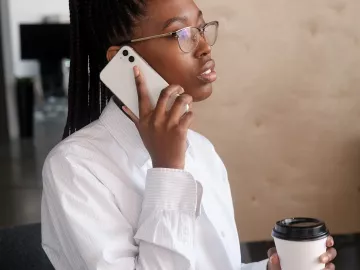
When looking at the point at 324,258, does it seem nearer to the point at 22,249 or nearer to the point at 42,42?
the point at 22,249

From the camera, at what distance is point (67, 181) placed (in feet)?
2.93

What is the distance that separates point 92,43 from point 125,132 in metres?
0.19

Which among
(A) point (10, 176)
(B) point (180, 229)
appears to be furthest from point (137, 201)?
(A) point (10, 176)

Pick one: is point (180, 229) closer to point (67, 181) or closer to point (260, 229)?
point (67, 181)

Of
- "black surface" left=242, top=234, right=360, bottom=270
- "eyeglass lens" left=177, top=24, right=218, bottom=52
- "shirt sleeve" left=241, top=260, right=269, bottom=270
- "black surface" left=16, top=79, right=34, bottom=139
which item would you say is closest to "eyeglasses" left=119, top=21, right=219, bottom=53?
"eyeglass lens" left=177, top=24, right=218, bottom=52

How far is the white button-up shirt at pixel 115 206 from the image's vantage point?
874mm

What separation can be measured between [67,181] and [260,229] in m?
1.58

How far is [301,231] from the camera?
2.68ft

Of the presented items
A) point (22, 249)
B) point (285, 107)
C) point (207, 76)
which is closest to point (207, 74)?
point (207, 76)

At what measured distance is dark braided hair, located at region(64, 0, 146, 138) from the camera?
102 cm

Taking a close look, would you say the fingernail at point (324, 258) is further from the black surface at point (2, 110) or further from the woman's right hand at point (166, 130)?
the black surface at point (2, 110)

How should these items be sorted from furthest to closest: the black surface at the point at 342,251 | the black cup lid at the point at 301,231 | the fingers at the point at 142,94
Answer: the black surface at the point at 342,251
the fingers at the point at 142,94
the black cup lid at the point at 301,231

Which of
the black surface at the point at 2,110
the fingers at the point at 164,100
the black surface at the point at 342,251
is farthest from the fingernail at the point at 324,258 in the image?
the black surface at the point at 2,110

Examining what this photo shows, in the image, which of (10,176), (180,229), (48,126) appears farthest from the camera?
(48,126)
